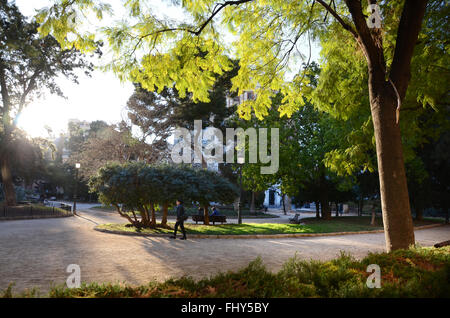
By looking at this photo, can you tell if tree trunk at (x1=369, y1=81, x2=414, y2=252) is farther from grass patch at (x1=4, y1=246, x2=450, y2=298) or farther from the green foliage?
the green foliage

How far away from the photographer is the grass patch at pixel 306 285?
2.85m

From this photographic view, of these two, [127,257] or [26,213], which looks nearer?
[127,257]

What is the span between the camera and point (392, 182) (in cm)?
558

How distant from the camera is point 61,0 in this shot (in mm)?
5867

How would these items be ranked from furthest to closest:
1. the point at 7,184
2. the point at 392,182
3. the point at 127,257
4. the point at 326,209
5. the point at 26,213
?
the point at 326,209 < the point at 7,184 < the point at 26,213 < the point at 127,257 < the point at 392,182

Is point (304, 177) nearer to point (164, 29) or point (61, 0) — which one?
point (164, 29)

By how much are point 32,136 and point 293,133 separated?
22.7m

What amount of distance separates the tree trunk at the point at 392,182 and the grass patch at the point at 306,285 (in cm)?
154

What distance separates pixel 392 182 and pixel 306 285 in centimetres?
338

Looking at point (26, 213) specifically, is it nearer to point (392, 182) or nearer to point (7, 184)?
point (7, 184)

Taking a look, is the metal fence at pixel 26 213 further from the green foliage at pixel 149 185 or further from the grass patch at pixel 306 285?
the grass patch at pixel 306 285

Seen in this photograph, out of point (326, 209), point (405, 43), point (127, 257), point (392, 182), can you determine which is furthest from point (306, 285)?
point (326, 209)

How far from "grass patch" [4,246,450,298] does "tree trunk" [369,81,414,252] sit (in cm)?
154

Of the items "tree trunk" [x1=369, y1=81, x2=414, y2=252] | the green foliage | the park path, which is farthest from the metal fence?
"tree trunk" [x1=369, y1=81, x2=414, y2=252]
